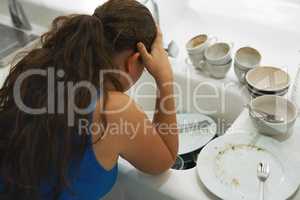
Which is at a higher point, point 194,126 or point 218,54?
point 218,54

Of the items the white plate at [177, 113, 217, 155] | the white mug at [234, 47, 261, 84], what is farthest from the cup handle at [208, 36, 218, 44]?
the white plate at [177, 113, 217, 155]

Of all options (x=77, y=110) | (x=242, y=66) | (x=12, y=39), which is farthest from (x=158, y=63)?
(x=12, y=39)

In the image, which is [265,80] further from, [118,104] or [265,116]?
[118,104]

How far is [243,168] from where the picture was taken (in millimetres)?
886

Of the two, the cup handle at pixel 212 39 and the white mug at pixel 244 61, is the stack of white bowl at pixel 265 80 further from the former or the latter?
the cup handle at pixel 212 39

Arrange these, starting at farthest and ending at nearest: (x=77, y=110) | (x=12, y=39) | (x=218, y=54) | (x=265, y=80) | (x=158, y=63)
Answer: (x=12, y=39), (x=218, y=54), (x=265, y=80), (x=158, y=63), (x=77, y=110)

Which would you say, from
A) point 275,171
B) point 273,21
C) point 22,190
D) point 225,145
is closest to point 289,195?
point 275,171

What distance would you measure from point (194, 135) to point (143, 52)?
1.57 feet

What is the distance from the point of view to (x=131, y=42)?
2.57 ft

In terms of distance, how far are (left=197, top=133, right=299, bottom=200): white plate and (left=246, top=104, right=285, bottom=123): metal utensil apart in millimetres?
46

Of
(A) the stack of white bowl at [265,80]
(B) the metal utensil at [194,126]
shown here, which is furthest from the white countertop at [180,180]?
(B) the metal utensil at [194,126]

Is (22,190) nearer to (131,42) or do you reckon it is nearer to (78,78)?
(78,78)

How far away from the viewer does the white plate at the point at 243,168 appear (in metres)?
0.82

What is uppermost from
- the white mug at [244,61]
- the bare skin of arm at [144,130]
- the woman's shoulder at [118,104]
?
the woman's shoulder at [118,104]
